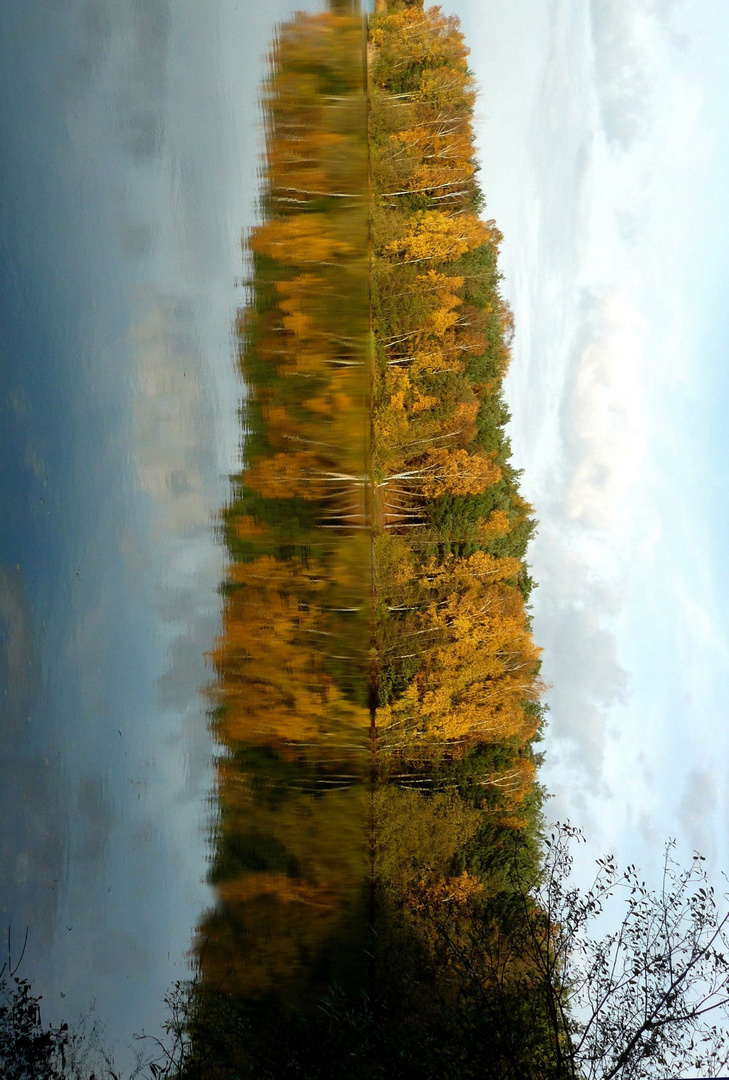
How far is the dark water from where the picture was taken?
42.4 ft

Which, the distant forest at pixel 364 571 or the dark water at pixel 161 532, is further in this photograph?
the distant forest at pixel 364 571

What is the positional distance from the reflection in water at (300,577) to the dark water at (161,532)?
0.22 ft

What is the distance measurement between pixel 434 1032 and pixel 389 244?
56.2 ft

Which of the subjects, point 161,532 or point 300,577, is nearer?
point 161,532

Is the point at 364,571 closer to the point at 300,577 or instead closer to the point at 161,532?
the point at 300,577

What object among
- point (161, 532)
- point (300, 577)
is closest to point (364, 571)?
point (300, 577)

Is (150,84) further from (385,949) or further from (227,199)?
(385,949)

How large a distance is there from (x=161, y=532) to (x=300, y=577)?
3.65 metres

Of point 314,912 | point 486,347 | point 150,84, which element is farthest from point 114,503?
point 486,347

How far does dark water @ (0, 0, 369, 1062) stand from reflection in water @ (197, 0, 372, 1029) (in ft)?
0.22

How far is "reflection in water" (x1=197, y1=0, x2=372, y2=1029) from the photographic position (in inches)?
642

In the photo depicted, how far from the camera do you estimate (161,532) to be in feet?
50.8

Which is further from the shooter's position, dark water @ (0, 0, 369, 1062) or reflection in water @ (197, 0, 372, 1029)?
reflection in water @ (197, 0, 372, 1029)

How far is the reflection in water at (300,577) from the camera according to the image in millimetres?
16297
